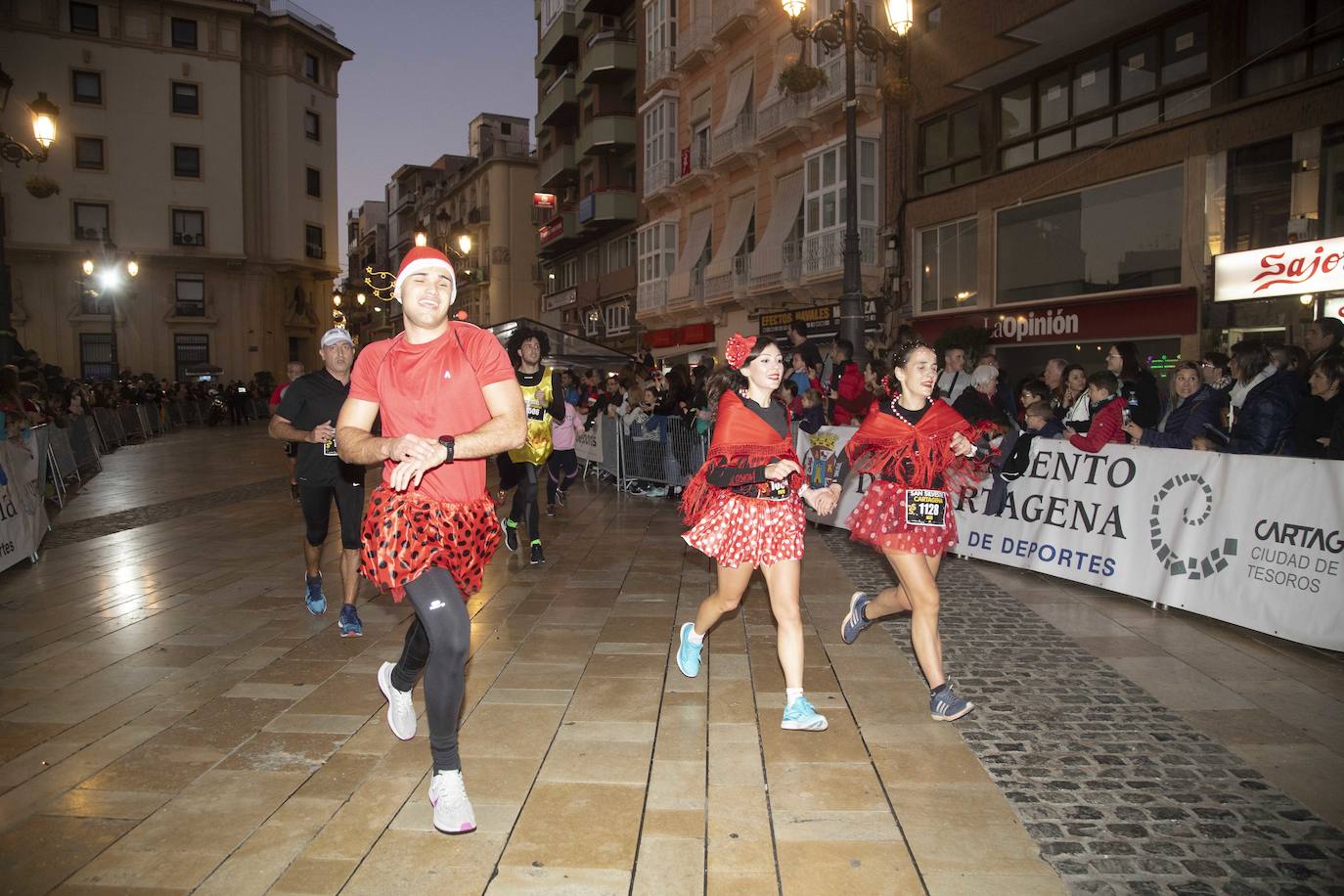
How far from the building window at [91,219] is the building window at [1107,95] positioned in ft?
139

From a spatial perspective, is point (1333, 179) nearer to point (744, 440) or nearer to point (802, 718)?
point (744, 440)

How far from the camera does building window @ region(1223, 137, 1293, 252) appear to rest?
12.9 m

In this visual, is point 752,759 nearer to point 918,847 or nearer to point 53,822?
point 918,847

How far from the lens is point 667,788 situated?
388 centimetres

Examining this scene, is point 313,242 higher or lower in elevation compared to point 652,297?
higher

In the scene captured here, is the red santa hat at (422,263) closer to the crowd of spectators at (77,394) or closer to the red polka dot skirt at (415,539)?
the red polka dot skirt at (415,539)

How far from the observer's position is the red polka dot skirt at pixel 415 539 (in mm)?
3422

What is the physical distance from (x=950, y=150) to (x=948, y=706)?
17.0 m

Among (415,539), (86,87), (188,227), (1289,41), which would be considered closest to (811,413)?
(415,539)

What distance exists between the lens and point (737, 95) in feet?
87.9

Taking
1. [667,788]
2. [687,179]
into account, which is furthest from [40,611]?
[687,179]

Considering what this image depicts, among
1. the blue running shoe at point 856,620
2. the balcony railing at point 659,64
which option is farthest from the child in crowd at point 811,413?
the balcony railing at point 659,64

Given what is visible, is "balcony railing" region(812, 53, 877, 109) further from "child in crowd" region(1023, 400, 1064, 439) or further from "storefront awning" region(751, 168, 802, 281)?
"child in crowd" region(1023, 400, 1064, 439)

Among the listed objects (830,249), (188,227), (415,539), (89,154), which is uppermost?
(89,154)
